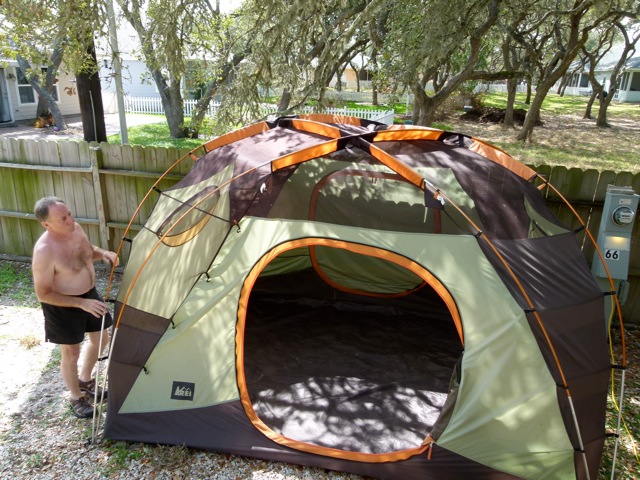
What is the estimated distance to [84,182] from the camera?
5.79 m

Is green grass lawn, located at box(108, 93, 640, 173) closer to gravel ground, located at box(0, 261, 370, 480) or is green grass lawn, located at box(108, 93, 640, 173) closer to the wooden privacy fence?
the wooden privacy fence

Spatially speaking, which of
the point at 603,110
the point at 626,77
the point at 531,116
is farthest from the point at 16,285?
the point at 626,77

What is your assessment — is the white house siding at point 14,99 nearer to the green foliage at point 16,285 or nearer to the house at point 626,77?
the green foliage at point 16,285

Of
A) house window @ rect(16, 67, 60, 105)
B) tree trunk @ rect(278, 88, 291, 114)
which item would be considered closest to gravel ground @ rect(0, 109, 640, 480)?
tree trunk @ rect(278, 88, 291, 114)

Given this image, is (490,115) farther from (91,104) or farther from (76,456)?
(76,456)

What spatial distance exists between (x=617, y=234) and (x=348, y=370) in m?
2.39

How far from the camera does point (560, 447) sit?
2791mm

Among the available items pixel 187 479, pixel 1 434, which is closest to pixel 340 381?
pixel 187 479

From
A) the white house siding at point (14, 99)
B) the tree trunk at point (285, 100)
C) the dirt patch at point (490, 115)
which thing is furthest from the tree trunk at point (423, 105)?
the dirt patch at point (490, 115)

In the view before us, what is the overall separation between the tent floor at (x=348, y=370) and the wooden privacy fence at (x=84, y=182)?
182 centimetres

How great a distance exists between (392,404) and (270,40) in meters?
4.29

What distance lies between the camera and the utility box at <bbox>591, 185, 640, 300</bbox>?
3.91 meters

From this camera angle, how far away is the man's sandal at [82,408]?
11.5 ft

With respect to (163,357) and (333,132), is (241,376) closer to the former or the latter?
(163,357)
